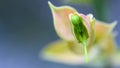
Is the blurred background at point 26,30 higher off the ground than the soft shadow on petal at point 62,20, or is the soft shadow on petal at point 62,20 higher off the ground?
the blurred background at point 26,30

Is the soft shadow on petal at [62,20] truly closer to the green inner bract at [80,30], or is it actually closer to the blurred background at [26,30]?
the green inner bract at [80,30]

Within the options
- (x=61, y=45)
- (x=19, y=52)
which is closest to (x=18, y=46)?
(x=19, y=52)

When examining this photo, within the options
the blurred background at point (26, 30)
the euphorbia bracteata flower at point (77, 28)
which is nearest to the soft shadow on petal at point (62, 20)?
the euphorbia bracteata flower at point (77, 28)

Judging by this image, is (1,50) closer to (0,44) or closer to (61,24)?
(0,44)

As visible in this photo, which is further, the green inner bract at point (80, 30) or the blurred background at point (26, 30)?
the blurred background at point (26, 30)

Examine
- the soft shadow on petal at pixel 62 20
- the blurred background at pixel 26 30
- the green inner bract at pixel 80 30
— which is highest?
the blurred background at pixel 26 30

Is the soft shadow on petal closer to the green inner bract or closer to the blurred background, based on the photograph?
the green inner bract

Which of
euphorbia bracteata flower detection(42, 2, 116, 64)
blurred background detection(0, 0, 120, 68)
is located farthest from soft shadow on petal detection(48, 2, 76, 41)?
blurred background detection(0, 0, 120, 68)
